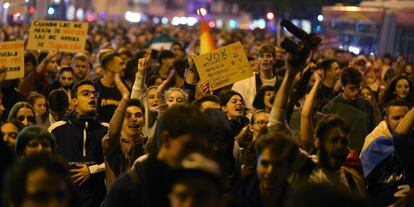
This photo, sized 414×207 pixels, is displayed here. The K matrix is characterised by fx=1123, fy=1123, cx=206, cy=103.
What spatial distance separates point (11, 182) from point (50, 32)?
10308 millimetres

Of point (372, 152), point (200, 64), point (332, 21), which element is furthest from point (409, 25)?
point (372, 152)

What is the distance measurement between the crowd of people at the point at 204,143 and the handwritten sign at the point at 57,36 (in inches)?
16.4

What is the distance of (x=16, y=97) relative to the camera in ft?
39.3

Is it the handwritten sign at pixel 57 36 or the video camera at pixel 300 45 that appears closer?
the video camera at pixel 300 45

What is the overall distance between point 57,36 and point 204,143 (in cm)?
986

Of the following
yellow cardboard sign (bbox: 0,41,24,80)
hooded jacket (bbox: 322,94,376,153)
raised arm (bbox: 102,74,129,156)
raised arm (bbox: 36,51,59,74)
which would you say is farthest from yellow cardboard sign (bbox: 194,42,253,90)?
raised arm (bbox: 102,74,129,156)

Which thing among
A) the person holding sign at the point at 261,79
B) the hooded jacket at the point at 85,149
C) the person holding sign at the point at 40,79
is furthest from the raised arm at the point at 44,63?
the hooded jacket at the point at 85,149

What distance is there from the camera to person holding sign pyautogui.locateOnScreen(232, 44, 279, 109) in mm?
12430

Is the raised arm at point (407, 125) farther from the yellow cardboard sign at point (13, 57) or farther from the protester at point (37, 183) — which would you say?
the yellow cardboard sign at point (13, 57)

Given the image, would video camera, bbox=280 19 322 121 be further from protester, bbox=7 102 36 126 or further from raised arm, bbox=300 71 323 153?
protester, bbox=7 102 36 126

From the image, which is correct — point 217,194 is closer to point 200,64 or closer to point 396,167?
point 396,167

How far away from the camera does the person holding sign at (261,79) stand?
12.4 m

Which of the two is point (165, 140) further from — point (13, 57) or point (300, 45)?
point (13, 57)

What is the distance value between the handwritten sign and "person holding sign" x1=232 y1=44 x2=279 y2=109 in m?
3.06
